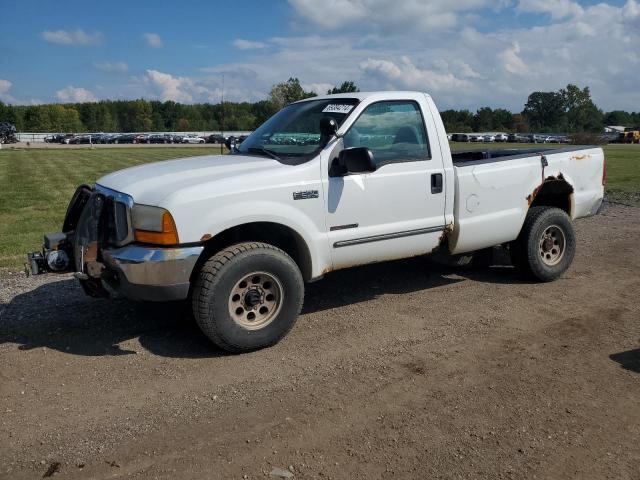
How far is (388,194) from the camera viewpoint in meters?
5.04

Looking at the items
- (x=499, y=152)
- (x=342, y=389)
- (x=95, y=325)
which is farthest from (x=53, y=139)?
(x=342, y=389)

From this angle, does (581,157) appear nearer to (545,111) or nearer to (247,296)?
(247,296)

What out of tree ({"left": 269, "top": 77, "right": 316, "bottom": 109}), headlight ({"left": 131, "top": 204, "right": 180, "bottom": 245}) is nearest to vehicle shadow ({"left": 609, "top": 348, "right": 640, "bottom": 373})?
headlight ({"left": 131, "top": 204, "right": 180, "bottom": 245})

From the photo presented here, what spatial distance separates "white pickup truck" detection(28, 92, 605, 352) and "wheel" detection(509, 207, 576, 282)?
34mm

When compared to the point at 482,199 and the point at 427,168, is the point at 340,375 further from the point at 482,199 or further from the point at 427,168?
the point at 482,199

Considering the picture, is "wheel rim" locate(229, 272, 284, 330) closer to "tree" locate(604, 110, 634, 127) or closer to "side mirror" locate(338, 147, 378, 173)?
"side mirror" locate(338, 147, 378, 173)

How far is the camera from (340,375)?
4.11 metres

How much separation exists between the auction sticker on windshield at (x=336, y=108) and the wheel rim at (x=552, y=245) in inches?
106

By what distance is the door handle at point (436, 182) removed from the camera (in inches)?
208

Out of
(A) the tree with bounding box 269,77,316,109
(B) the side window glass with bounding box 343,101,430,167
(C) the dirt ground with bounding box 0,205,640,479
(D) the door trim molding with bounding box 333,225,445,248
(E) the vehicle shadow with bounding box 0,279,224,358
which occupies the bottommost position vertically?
(C) the dirt ground with bounding box 0,205,640,479

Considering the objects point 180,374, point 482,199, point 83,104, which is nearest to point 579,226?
point 482,199

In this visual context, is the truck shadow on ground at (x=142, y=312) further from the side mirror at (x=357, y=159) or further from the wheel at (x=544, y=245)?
the side mirror at (x=357, y=159)

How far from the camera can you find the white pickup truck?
419cm

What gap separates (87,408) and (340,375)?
1672 mm
